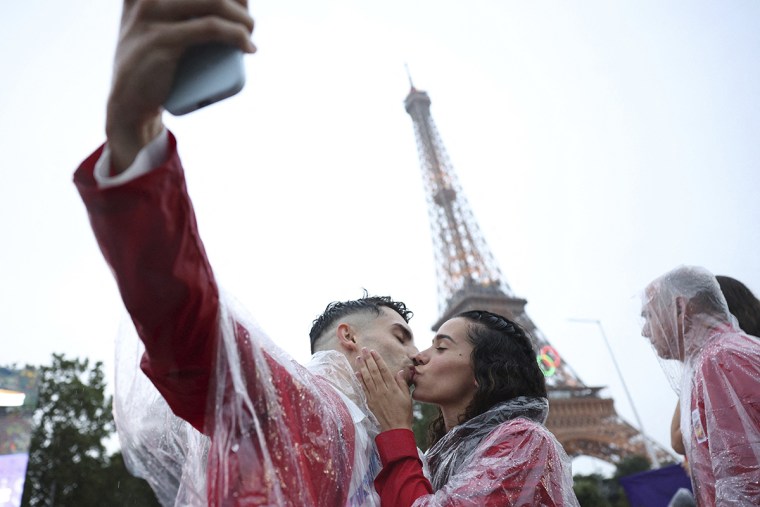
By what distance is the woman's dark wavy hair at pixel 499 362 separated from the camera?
2570mm

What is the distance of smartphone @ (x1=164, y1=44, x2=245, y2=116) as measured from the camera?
2.74 feet

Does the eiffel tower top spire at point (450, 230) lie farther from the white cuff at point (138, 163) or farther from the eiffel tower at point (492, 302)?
the white cuff at point (138, 163)

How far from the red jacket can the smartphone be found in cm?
13

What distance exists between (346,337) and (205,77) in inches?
60.5

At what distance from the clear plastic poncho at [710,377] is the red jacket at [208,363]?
1971 millimetres

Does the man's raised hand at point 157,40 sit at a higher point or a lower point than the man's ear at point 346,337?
higher

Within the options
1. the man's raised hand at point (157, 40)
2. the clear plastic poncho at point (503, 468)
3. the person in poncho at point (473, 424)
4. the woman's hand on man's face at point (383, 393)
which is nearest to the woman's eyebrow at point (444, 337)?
the person in poncho at point (473, 424)

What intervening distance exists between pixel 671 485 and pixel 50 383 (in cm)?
1817

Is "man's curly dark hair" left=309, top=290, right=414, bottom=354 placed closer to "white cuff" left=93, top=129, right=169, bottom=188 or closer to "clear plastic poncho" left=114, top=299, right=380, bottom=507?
"clear plastic poncho" left=114, top=299, right=380, bottom=507

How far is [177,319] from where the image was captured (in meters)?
1.06

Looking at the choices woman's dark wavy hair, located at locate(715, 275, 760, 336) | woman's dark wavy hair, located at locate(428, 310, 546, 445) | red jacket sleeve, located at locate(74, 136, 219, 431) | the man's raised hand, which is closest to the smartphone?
the man's raised hand

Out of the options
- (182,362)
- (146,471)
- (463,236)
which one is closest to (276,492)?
(182,362)

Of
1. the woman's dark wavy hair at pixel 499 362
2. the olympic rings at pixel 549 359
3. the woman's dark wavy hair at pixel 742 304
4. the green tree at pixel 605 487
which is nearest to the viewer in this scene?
the woman's dark wavy hair at pixel 499 362

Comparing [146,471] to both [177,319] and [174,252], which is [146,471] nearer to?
[177,319]
